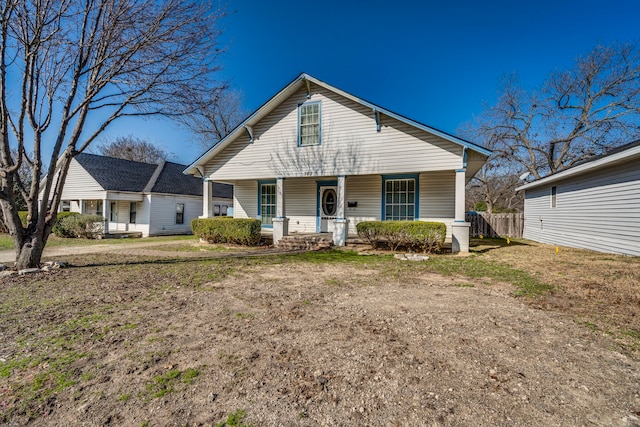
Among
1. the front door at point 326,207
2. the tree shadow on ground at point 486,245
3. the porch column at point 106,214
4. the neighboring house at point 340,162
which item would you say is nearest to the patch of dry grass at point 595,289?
the tree shadow on ground at point 486,245

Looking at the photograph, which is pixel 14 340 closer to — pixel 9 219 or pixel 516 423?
pixel 516 423

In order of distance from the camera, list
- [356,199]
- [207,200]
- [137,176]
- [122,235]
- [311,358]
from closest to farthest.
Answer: [311,358], [356,199], [207,200], [122,235], [137,176]

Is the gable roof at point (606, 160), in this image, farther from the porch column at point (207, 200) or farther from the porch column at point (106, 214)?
the porch column at point (106, 214)

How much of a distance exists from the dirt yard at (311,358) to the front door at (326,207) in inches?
327

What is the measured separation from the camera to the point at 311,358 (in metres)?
2.79

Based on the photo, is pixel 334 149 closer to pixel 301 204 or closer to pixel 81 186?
pixel 301 204

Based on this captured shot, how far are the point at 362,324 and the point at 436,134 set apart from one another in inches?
330

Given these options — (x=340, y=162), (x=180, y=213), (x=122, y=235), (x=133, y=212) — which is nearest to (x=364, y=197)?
(x=340, y=162)

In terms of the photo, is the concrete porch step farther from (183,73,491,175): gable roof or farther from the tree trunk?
the tree trunk

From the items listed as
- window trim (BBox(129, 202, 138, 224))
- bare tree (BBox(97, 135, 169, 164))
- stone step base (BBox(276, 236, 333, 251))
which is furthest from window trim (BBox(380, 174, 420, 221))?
bare tree (BBox(97, 135, 169, 164))

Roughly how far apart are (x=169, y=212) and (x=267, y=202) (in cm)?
888

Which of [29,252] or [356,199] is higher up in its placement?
[356,199]

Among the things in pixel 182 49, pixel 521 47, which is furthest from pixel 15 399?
pixel 521 47

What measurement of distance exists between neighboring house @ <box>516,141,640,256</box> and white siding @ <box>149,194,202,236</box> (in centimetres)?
2110
